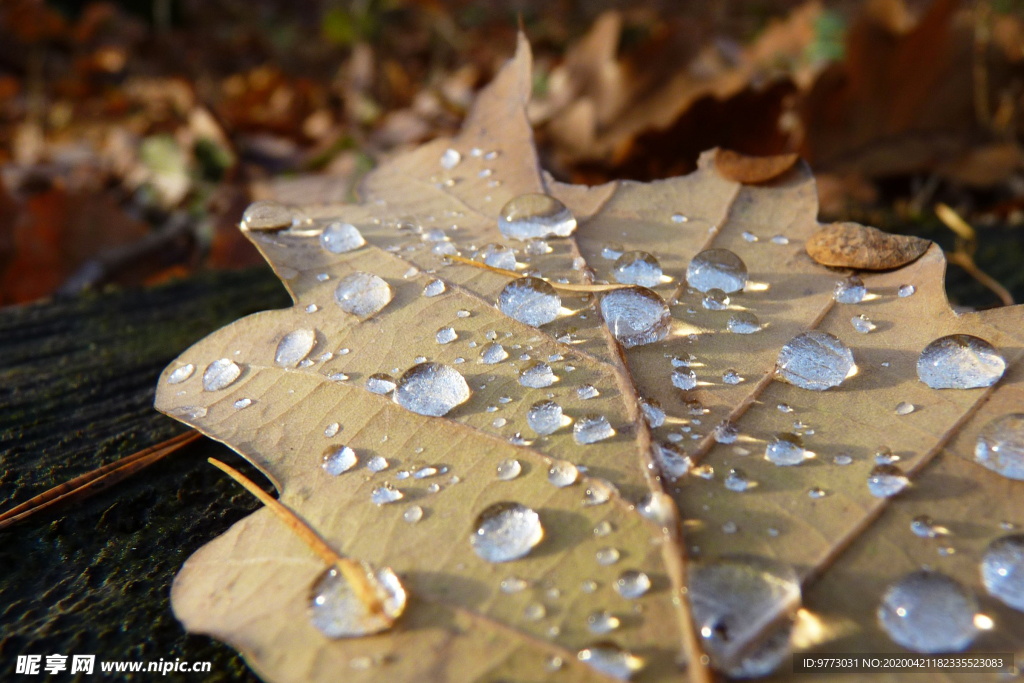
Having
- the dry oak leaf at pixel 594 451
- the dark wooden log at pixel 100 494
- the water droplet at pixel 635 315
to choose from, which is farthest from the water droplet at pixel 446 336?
the dark wooden log at pixel 100 494

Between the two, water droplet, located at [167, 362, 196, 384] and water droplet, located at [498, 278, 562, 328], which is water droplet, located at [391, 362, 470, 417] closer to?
water droplet, located at [498, 278, 562, 328]

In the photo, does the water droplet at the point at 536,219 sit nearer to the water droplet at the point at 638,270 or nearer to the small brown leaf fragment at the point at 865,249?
the water droplet at the point at 638,270

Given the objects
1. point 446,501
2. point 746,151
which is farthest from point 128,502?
point 746,151

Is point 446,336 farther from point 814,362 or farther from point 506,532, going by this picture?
point 814,362

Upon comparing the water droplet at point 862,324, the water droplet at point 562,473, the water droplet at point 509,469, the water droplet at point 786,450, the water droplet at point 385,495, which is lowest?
the water droplet at point 862,324

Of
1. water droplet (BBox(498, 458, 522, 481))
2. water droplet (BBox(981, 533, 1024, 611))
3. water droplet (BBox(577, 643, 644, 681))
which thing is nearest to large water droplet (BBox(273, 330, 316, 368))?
water droplet (BBox(498, 458, 522, 481))
